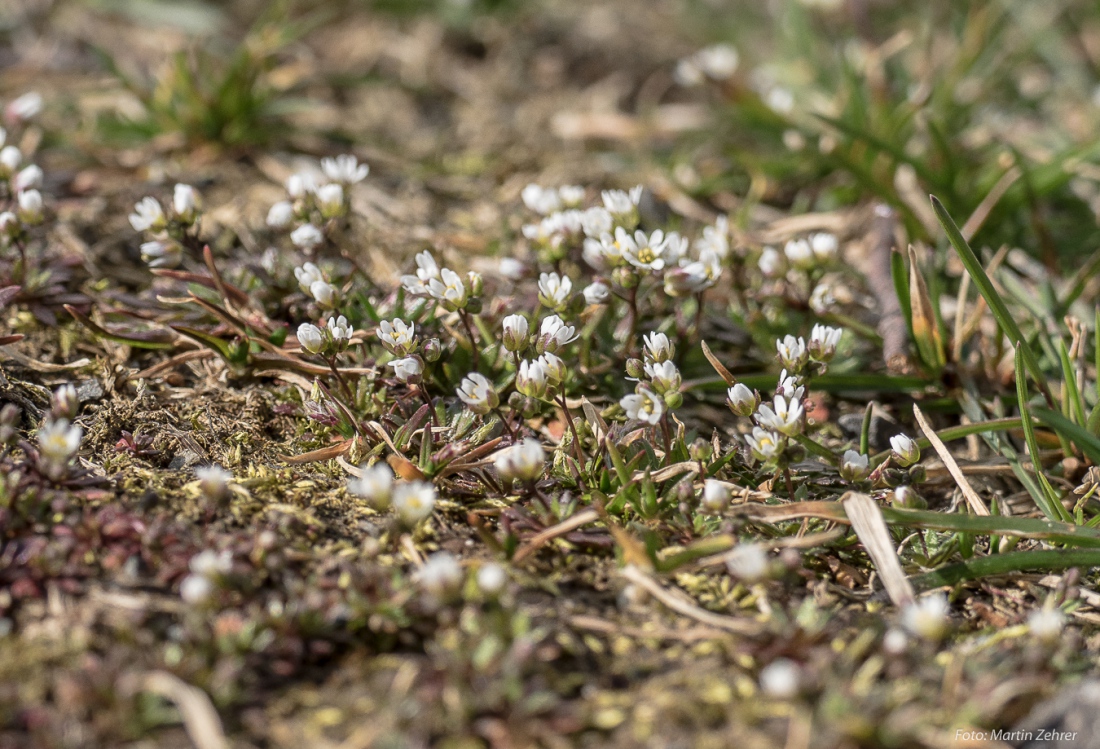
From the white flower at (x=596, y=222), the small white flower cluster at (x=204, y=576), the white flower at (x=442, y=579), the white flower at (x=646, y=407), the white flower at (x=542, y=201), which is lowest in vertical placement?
the small white flower cluster at (x=204, y=576)

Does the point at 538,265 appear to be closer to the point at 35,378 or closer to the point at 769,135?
the point at 35,378

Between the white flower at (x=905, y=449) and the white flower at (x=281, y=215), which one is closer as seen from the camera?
the white flower at (x=905, y=449)

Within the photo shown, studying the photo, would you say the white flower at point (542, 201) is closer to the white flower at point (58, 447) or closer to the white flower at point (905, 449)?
the white flower at point (905, 449)

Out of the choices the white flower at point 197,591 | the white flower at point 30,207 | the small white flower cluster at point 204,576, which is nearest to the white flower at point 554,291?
the small white flower cluster at point 204,576

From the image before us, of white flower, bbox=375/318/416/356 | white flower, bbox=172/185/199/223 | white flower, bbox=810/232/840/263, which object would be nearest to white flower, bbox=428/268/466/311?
white flower, bbox=375/318/416/356

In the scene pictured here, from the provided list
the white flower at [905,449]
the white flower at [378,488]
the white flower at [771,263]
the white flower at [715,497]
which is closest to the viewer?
the white flower at [378,488]

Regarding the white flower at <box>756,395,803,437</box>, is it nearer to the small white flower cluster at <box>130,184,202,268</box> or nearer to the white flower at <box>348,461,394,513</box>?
the white flower at <box>348,461,394,513</box>

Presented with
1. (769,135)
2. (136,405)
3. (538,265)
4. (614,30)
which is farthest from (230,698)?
(614,30)

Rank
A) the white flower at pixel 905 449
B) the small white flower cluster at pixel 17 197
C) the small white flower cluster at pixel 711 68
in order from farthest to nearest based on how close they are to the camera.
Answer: the small white flower cluster at pixel 711 68 < the small white flower cluster at pixel 17 197 < the white flower at pixel 905 449
